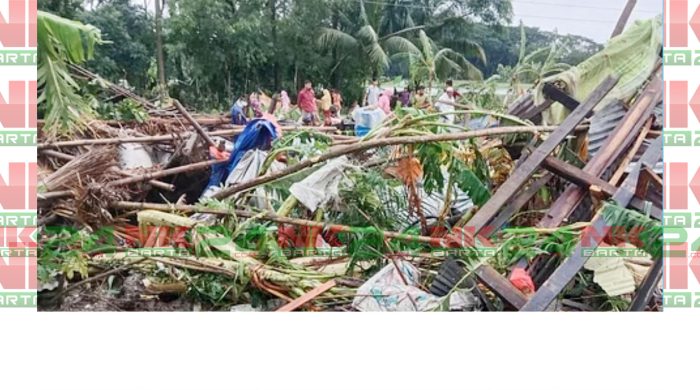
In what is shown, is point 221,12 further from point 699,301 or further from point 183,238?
point 699,301

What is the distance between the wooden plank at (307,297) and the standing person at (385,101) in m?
1.11

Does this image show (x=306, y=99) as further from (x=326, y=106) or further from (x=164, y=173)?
(x=164, y=173)

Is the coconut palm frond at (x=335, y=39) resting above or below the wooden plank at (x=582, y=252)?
above

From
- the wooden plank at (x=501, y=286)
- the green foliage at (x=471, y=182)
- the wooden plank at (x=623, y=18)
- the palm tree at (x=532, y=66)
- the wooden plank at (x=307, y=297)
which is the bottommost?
the wooden plank at (x=307, y=297)

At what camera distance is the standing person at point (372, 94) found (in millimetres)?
4500

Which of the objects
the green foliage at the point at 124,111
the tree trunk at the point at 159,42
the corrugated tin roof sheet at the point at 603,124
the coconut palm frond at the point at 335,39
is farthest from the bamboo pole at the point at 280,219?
the corrugated tin roof sheet at the point at 603,124

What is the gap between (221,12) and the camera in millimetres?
4324

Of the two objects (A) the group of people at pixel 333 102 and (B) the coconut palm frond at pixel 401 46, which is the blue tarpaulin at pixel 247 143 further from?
(B) the coconut palm frond at pixel 401 46

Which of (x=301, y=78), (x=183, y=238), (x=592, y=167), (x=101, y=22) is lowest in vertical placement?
(x=183, y=238)

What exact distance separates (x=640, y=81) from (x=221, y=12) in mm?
2526

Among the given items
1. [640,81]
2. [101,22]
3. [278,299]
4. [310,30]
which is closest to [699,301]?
[640,81]

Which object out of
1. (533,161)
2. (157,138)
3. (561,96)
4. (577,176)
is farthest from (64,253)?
(561,96)

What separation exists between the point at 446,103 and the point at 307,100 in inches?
33.4

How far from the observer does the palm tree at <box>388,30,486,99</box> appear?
4.39m
